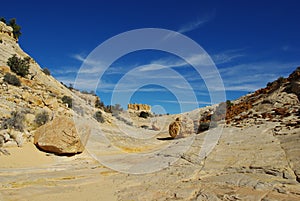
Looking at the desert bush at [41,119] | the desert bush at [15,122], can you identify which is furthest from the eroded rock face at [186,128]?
the desert bush at [15,122]

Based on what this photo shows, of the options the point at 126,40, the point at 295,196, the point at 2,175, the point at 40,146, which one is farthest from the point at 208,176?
the point at 126,40

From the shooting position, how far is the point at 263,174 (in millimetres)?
5777

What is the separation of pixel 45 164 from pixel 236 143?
25.1 ft

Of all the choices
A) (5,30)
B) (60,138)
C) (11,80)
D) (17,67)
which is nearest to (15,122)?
(60,138)

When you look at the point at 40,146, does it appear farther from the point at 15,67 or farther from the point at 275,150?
the point at 15,67

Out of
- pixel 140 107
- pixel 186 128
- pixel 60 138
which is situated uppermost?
pixel 140 107

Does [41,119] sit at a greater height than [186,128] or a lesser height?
lesser

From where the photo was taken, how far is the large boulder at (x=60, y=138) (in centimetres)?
995

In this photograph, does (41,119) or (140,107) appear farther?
(140,107)

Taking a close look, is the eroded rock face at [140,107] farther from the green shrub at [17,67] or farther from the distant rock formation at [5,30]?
the green shrub at [17,67]

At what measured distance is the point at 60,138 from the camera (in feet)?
33.1

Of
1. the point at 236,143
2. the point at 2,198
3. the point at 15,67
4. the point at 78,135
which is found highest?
the point at 15,67

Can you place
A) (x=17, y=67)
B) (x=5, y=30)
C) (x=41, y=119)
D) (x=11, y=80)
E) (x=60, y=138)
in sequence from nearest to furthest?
1. (x=60, y=138)
2. (x=41, y=119)
3. (x=11, y=80)
4. (x=17, y=67)
5. (x=5, y=30)

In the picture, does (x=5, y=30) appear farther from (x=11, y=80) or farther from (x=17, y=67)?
(x=11, y=80)
